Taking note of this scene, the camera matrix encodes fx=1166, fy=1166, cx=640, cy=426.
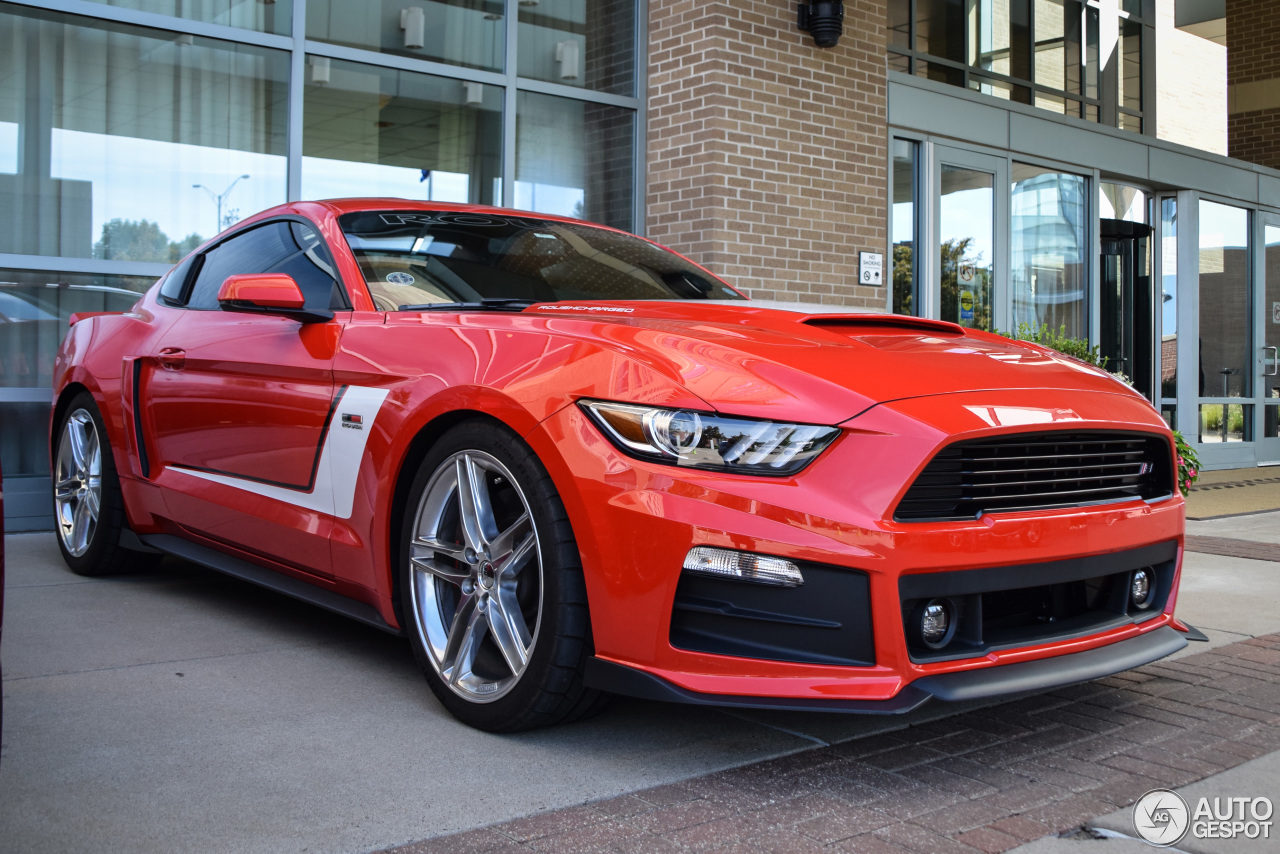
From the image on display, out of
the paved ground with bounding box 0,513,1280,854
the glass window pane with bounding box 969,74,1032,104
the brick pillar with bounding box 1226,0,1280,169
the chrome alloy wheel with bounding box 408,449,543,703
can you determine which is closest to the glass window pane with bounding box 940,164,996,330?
the glass window pane with bounding box 969,74,1032,104

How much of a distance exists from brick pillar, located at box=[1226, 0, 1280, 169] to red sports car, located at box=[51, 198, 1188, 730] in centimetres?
1385

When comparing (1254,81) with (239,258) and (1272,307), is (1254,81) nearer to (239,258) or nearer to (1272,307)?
(1272,307)

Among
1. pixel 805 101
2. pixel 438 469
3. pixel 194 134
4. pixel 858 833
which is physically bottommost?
pixel 858 833

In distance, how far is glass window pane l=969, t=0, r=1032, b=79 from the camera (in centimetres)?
1145

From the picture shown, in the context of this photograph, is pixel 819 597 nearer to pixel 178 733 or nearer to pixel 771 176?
pixel 178 733

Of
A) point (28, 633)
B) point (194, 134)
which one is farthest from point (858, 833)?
point (194, 134)

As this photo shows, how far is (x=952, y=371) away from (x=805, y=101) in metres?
6.32

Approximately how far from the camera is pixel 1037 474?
2.69 metres

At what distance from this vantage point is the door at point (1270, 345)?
44.4ft

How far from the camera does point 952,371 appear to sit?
279 cm

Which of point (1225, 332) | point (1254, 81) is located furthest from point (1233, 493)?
point (1254, 81)

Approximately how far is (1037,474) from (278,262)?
270cm

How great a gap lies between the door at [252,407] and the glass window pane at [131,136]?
2.59m

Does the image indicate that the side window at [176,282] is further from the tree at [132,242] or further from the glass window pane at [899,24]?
the glass window pane at [899,24]
